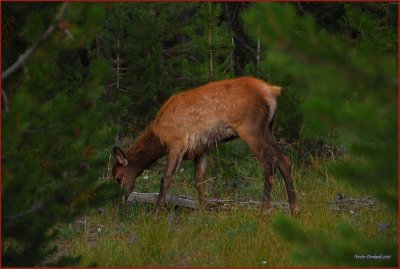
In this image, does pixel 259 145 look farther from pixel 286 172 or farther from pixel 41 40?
pixel 41 40

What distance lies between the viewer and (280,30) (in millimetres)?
3771

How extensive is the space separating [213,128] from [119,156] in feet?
4.85

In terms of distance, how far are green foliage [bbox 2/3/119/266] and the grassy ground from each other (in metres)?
0.92

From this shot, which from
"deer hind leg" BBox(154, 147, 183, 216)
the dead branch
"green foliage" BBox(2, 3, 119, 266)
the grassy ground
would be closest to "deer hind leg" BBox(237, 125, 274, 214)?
the grassy ground

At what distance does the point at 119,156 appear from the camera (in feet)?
35.3

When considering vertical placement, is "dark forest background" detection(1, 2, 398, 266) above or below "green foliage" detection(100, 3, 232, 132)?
above

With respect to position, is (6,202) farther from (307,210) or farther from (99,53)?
(99,53)

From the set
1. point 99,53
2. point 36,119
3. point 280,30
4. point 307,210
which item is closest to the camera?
point 280,30

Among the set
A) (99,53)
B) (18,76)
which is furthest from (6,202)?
(99,53)

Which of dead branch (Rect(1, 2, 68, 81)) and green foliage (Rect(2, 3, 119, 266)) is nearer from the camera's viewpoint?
dead branch (Rect(1, 2, 68, 81))

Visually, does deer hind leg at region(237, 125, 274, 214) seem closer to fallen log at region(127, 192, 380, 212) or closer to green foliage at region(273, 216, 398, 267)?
fallen log at region(127, 192, 380, 212)

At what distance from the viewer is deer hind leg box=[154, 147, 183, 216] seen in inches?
389

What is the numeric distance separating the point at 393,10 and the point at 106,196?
8.34 m

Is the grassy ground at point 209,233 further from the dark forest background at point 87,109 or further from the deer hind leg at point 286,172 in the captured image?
the dark forest background at point 87,109
